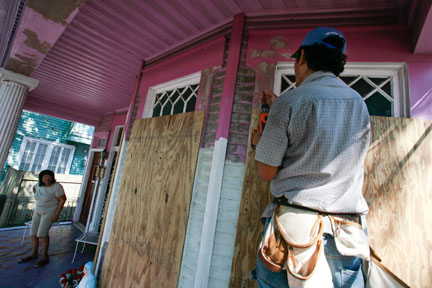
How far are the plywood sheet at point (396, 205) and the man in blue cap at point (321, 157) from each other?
2.99 ft

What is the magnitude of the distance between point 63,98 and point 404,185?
881 centimetres

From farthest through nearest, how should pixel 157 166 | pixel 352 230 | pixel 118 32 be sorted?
pixel 118 32 → pixel 157 166 → pixel 352 230

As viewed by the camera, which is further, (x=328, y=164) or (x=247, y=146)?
(x=247, y=146)

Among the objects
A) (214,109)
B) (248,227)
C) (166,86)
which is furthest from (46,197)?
(248,227)

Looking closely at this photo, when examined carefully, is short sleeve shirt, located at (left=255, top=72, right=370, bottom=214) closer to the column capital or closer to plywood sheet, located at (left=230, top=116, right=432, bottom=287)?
plywood sheet, located at (left=230, top=116, right=432, bottom=287)

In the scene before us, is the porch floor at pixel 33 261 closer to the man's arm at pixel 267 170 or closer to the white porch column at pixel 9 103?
the white porch column at pixel 9 103

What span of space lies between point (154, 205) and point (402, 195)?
2.57 metres

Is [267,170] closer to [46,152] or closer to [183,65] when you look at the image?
[183,65]

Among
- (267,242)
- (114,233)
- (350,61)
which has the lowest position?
(114,233)

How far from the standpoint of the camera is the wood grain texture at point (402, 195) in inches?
66.7

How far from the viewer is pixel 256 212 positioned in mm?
1998

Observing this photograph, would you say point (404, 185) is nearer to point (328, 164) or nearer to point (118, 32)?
point (328, 164)

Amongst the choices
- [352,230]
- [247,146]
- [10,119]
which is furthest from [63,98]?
[352,230]

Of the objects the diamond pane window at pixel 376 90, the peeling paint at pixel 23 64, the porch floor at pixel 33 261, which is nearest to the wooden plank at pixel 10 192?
the porch floor at pixel 33 261
